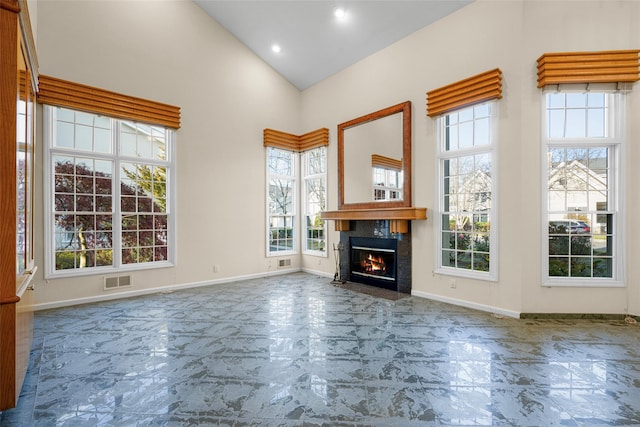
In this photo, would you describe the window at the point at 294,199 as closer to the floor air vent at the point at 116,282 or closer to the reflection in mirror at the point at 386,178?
the reflection in mirror at the point at 386,178

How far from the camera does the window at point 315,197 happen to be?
20.5 feet

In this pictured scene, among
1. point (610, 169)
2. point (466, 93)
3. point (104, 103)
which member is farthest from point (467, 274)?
point (104, 103)

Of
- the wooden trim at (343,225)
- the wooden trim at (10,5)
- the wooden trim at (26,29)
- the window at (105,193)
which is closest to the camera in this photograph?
the wooden trim at (10,5)

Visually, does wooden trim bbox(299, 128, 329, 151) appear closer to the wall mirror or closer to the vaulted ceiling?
the wall mirror

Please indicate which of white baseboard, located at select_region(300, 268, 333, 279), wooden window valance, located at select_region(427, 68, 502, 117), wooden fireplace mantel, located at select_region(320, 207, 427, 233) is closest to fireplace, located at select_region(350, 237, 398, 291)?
wooden fireplace mantel, located at select_region(320, 207, 427, 233)

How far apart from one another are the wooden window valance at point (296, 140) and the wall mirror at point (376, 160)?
46 cm

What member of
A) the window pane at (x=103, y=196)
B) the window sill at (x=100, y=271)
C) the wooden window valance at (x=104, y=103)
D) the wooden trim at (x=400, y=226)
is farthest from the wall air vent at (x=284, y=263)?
the wooden window valance at (x=104, y=103)

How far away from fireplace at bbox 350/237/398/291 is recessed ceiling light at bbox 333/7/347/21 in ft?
11.7

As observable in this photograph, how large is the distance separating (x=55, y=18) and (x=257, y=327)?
4.71 m

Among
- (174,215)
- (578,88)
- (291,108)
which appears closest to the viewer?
(578,88)

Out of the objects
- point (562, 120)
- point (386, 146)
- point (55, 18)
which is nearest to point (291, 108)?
point (386, 146)

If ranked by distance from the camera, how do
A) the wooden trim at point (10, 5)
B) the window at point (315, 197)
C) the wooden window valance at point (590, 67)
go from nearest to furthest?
the wooden trim at point (10, 5)
the wooden window valance at point (590, 67)
the window at point (315, 197)

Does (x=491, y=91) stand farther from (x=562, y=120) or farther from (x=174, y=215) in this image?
(x=174, y=215)

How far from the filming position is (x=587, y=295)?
360cm
